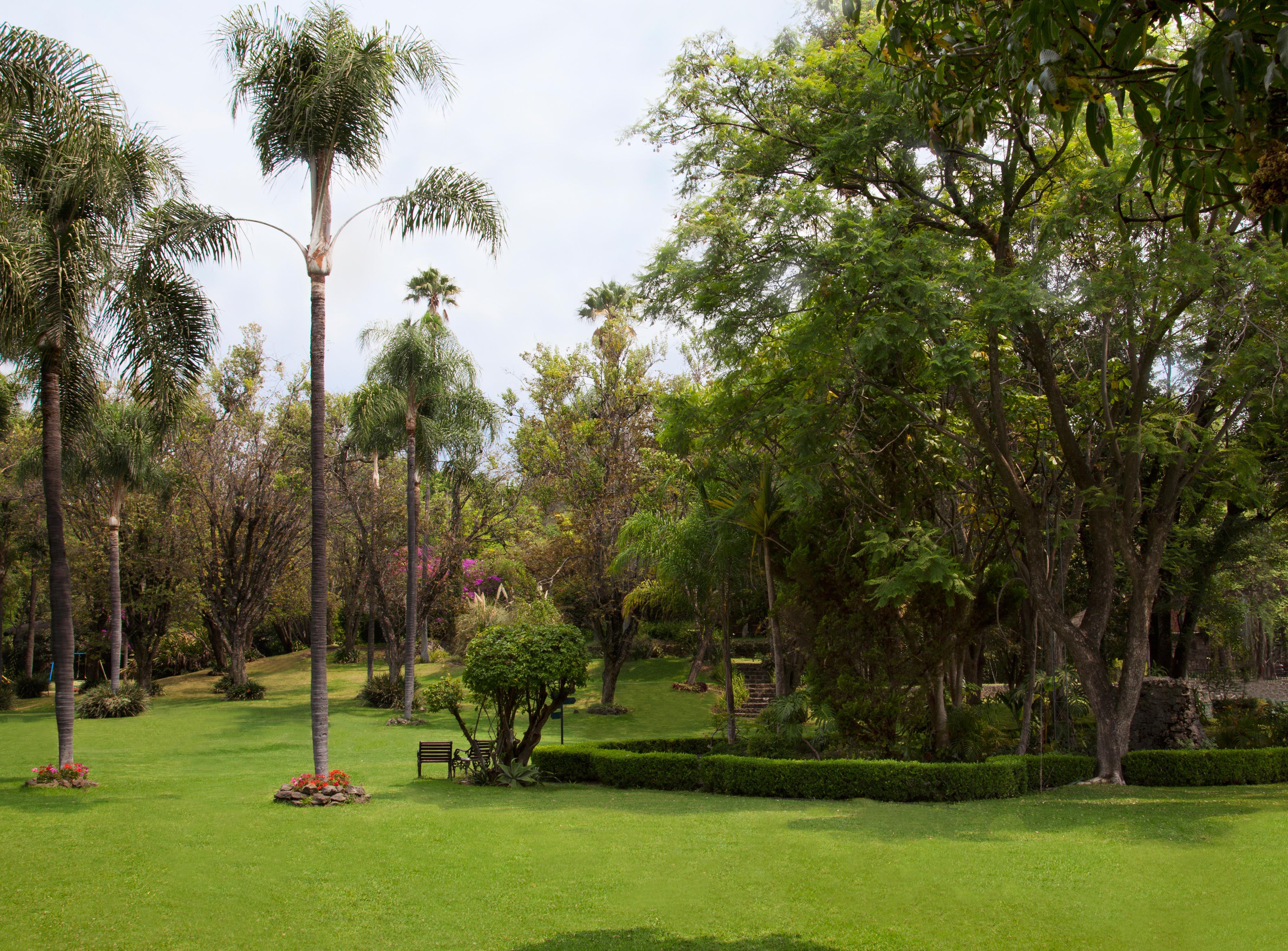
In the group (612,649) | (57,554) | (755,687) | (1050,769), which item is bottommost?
(755,687)

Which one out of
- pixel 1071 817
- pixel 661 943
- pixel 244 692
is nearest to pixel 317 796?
pixel 661 943

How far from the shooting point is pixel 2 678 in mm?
36469

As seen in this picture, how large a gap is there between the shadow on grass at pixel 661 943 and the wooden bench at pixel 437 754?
11.4 m

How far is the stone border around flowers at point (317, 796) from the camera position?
1370cm

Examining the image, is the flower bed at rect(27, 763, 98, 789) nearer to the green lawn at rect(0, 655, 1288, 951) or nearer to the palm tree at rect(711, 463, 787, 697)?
the green lawn at rect(0, 655, 1288, 951)

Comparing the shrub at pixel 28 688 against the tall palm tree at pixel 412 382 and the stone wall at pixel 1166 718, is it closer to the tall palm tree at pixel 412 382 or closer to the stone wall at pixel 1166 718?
the tall palm tree at pixel 412 382

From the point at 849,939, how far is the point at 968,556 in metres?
13.3

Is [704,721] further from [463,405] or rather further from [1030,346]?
[1030,346]

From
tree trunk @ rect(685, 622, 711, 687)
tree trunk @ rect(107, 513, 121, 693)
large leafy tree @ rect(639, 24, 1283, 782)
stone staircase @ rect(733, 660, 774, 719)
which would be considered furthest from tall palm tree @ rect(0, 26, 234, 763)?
tree trunk @ rect(685, 622, 711, 687)

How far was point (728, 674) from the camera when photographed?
64.7ft

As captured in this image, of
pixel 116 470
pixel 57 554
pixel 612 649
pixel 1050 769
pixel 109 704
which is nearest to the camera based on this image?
pixel 57 554

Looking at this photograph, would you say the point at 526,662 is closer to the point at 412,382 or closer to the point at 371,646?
the point at 412,382

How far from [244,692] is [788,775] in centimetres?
2545

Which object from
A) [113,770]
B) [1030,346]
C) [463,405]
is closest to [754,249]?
[1030,346]
